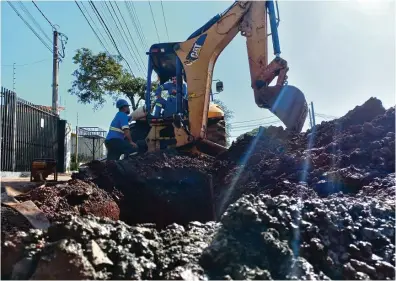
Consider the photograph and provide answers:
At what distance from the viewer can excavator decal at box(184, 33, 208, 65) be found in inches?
306

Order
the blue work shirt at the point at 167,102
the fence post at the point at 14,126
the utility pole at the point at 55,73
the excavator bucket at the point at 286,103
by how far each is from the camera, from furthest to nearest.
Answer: the utility pole at the point at 55,73 → the fence post at the point at 14,126 → the blue work shirt at the point at 167,102 → the excavator bucket at the point at 286,103

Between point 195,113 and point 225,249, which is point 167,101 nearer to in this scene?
point 195,113

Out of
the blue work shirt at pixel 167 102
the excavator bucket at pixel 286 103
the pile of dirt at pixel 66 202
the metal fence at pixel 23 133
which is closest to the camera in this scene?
the pile of dirt at pixel 66 202

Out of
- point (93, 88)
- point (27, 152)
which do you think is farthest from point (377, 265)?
point (93, 88)

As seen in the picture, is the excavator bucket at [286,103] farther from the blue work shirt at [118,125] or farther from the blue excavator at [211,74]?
the blue work shirt at [118,125]

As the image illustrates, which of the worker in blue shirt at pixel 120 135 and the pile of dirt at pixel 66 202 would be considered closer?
the pile of dirt at pixel 66 202

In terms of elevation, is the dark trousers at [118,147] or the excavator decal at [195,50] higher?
the excavator decal at [195,50]

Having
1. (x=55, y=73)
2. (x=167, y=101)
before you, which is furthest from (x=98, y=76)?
(x=167, y=101)

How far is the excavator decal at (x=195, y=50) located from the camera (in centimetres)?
777

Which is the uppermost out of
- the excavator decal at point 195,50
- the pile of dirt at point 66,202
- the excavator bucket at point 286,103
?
the excavator decal at point 195,50

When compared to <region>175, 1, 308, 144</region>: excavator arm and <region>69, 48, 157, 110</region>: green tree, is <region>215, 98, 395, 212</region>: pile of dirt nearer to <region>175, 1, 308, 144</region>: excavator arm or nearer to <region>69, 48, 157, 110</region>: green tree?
<region>175, 1, 308, 144</region>: excavator arm

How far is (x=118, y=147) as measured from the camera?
7.84 meters

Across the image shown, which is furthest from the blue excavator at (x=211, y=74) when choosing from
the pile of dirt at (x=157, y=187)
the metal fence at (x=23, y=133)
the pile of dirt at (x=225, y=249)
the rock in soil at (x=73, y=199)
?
the metal fence at (x=23, y=133)

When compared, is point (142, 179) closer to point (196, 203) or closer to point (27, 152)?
point (196, 203)
